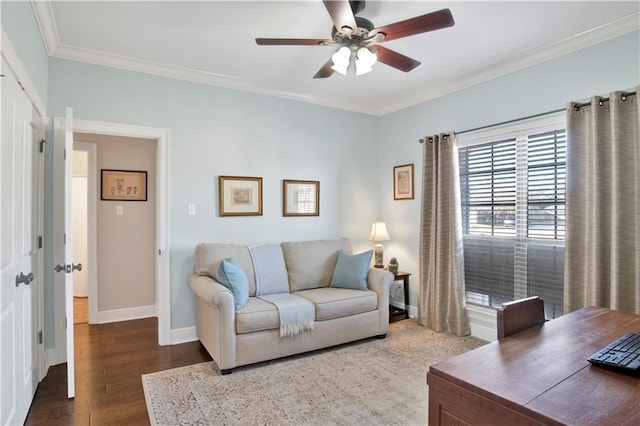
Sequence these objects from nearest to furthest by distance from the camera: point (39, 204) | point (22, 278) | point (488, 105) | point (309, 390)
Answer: point (22, 278) < point (309, 390) < point (39, 204) < point (488, 105)

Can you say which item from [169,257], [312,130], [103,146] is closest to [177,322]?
[169,257]

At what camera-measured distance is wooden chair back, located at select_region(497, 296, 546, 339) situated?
5.16 feet

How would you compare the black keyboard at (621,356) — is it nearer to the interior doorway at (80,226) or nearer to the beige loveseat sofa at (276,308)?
the beige loveseat sofa at (276,308)

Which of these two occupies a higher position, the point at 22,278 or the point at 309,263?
the point at 22,278

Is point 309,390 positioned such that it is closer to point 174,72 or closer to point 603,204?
point 603,204

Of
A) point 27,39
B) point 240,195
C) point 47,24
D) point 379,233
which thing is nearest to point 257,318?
point 240,195

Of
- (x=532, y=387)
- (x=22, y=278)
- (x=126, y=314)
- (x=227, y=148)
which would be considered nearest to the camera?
(x=532, y=387)

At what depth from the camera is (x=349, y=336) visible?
3451mm

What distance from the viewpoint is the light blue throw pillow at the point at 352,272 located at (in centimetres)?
372

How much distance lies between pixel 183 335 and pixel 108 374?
801 mm

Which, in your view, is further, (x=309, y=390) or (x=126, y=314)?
(x=126, y=314)

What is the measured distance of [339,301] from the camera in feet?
11.0

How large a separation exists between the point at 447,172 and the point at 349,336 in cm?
194

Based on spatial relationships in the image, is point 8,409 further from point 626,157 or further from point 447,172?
point 626,157
